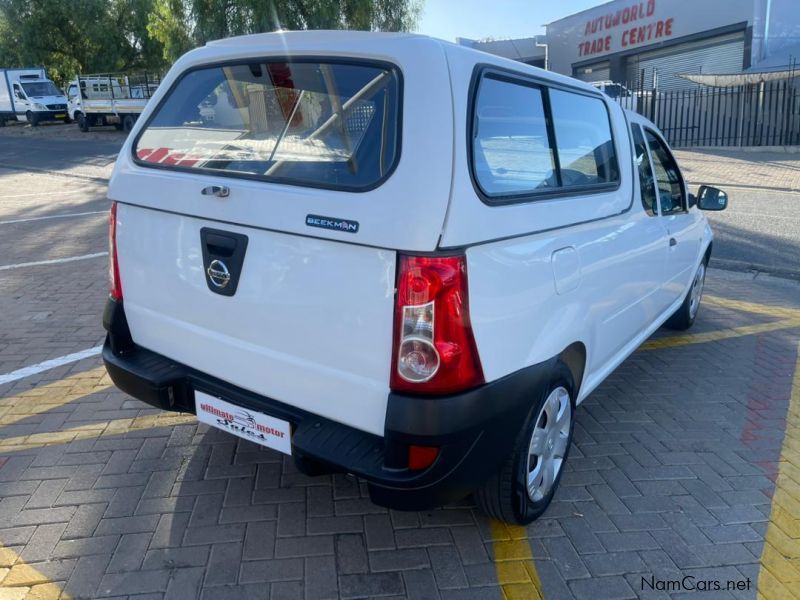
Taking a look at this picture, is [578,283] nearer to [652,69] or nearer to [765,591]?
[765,591]

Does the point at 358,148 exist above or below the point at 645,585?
above

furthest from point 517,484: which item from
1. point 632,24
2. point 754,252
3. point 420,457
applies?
point 632,24

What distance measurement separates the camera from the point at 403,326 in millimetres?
2293

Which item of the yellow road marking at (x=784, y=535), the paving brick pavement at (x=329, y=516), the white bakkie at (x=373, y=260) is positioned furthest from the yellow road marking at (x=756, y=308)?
the white bakkie at (x=373, y=260)

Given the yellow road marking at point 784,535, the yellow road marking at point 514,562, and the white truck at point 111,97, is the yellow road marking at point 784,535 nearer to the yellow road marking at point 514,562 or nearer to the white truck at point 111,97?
the yellow road marking at point 514,562

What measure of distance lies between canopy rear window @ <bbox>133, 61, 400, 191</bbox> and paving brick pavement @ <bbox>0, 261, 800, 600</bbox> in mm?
1481

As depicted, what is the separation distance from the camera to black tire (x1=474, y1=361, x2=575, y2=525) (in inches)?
107

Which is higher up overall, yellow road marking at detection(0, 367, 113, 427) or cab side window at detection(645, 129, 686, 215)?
cab side window at detection(645, 129, 686, 215)

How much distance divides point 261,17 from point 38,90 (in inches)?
769

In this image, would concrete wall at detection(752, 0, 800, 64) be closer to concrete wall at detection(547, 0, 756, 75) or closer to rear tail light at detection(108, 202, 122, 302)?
concrete wall at detection(547, 0, 756, 75)

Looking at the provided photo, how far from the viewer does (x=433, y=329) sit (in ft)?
7.50

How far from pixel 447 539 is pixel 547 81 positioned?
6.90 feet

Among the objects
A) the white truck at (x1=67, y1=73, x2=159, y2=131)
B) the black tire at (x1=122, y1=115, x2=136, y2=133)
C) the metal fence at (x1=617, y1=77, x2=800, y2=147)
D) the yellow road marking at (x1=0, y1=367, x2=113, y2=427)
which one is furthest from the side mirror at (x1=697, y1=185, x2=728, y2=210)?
Result: the black tire at (x1=122, y1=115, x2=136, y2=133)

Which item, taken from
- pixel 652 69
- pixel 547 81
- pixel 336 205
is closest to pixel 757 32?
pixel 652 69
